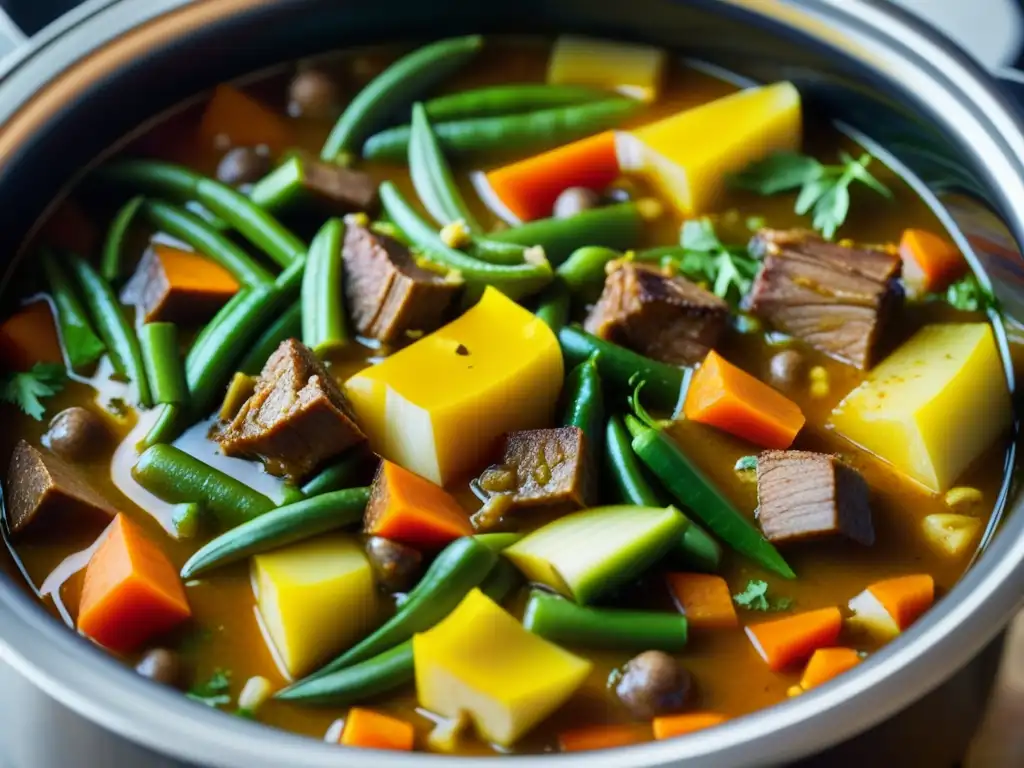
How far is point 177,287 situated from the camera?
→ 3.66m

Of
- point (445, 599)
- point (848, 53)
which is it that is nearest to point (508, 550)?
point (445, 599)

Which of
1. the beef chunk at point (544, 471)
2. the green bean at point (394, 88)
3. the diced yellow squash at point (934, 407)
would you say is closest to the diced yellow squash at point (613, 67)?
the green bean at point (394, 88)

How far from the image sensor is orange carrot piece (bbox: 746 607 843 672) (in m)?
2.99

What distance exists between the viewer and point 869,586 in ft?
10.3

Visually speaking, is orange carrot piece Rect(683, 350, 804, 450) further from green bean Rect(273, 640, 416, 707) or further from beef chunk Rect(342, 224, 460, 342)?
green bean Rect(273, 640, 416, 707)

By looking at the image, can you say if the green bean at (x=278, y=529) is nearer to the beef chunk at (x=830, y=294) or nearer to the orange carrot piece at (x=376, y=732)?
the orange carrot piece at (x=376, y=732)

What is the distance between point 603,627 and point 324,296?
129cm

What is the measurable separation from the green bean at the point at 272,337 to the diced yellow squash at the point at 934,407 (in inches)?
60.3

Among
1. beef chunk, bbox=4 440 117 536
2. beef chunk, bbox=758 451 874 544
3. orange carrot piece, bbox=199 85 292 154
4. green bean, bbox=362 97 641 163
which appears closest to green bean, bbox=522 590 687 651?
beef chunk, bbox=758 451 874 544

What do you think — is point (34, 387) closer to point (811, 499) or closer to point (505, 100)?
point (505, 100)

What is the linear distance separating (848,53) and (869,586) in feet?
5.99

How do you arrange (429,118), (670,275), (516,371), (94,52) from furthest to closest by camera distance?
1. (429,118)
2. (94,52)
3. (670,275)
4. (516,371)

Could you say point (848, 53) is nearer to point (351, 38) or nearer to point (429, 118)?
point (429, 118)

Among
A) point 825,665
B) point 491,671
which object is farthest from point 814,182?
point 491,671
